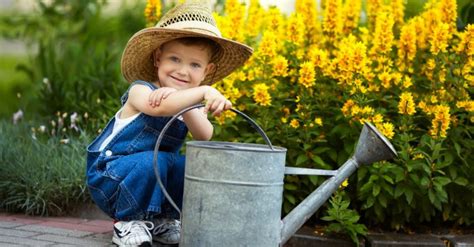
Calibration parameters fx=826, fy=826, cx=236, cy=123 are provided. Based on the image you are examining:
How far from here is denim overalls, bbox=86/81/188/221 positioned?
3.20 m

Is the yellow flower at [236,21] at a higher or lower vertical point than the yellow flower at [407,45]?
higher

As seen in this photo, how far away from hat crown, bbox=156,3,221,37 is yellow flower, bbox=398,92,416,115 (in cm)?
98

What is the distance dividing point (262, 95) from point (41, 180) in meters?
1.20

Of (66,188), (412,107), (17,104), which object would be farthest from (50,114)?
(412,107)

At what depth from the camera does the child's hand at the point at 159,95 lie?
9.98 ft

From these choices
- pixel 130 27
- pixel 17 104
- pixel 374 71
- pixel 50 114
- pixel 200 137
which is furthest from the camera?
pixel 130 27

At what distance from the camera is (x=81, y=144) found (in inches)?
179

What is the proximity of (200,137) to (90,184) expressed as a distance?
514 mm

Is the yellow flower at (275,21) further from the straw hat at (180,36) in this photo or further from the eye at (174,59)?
the eye at (174,59)

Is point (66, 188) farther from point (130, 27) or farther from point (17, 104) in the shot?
point (130, 27)

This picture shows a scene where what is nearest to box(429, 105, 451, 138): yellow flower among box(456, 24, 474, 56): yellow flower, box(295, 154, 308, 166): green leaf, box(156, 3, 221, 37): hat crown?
box(456, 24, 474, 56): yellow flower

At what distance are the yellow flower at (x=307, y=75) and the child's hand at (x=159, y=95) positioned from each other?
0.96 meters

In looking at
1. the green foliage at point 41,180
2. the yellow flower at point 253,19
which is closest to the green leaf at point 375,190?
the yellow flower at point 253,19

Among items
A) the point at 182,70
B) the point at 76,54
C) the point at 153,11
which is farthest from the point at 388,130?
the point at 76,54
